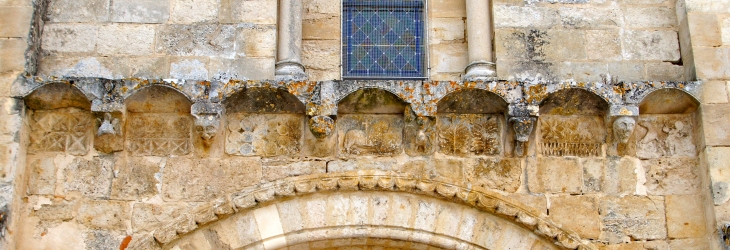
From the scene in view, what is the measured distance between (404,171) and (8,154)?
2.72m

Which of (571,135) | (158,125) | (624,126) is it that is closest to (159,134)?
(158,125)

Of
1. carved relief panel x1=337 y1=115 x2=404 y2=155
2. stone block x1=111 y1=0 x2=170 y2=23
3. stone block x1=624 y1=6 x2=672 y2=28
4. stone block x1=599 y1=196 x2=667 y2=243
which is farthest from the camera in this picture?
stone block x1=624 y1=6 x2=672 y2=28

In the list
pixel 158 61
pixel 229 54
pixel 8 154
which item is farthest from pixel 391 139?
pixel 8 154

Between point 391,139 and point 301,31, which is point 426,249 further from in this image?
point 301,31

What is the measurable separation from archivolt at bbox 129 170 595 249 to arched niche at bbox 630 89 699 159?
903 mm

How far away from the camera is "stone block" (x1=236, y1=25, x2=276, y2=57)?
713cm

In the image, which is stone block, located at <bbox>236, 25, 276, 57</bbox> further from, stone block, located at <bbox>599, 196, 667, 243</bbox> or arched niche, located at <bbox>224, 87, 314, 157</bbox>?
stone block, located at <bbox>599, 196, 667, 243</bbox>

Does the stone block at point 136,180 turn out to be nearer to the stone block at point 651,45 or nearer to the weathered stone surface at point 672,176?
the weathered stone surface at point 672,176

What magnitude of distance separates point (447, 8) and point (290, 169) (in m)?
1.91

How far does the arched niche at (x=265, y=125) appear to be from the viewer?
6852mm

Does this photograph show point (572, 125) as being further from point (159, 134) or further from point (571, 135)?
point (159, 134)

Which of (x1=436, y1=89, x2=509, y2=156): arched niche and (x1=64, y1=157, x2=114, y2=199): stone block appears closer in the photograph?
(x1=64, y1=157, x2=114, y2=199): stone block

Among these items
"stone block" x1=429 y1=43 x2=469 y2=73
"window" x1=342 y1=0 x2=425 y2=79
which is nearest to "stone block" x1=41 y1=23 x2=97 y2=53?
"window" x1=342 y1=0 x2=425 y2=79

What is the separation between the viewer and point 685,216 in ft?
22.1
